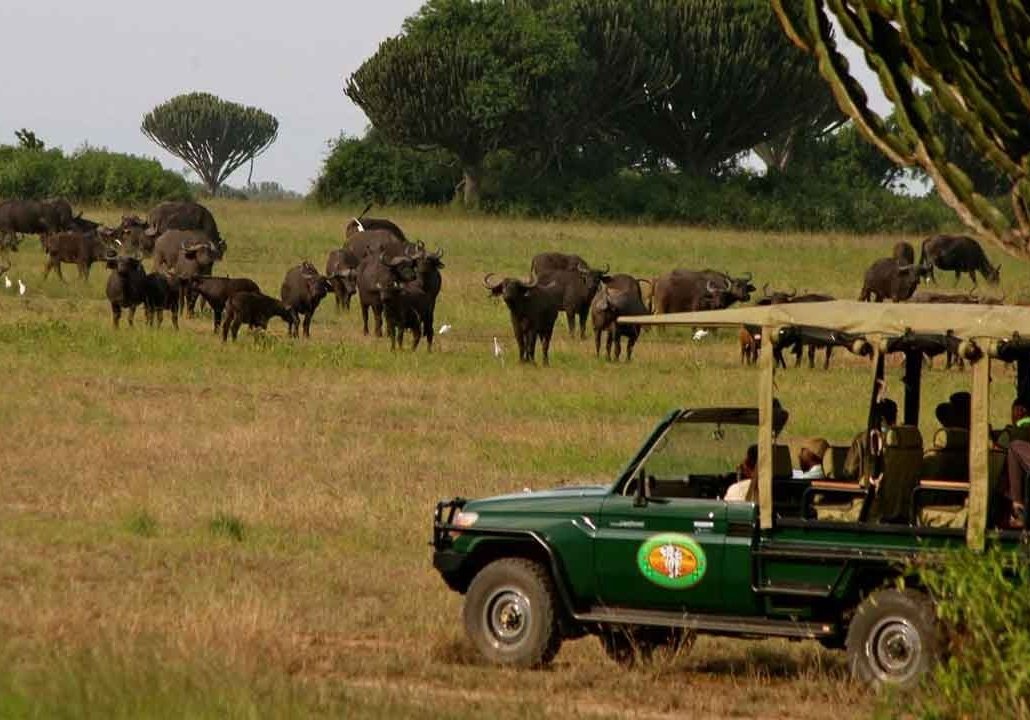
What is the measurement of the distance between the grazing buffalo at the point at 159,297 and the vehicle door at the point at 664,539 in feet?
81.5

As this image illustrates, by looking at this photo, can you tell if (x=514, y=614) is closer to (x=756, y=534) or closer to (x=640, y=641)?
(x=640, y=641)

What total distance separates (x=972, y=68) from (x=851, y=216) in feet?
216

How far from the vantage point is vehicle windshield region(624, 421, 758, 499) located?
13.3 m

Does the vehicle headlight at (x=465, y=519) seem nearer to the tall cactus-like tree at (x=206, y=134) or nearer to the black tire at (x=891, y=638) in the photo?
the black tire at (x=891, y=638)

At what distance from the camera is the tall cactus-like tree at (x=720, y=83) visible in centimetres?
9012

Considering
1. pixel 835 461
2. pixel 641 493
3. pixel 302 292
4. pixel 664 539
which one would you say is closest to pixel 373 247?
pixel 302 292

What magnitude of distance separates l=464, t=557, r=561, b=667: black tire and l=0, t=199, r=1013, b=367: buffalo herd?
16906mm

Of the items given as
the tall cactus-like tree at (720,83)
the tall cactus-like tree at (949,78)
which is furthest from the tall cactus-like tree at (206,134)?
the tall cactus-like tree at (949,78)

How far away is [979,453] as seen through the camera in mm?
12219

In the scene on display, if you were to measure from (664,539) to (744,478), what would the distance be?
2.65 feet

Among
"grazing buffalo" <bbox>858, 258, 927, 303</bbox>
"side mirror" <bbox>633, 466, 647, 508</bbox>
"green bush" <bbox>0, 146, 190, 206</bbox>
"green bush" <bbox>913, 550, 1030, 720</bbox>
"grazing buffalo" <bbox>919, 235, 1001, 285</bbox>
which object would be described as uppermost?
"green bush" <bbox>0, 146, 190, 206</bbox>

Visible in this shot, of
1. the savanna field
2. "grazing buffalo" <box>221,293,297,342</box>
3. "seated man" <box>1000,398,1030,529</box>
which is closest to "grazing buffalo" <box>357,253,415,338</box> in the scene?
the savanna field

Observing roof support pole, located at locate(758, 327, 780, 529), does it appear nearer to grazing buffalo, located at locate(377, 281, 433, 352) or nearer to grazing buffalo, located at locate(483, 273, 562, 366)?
grazing buffalo, located at locate(483, 273, 562, 366)

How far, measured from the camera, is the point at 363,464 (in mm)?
22406
